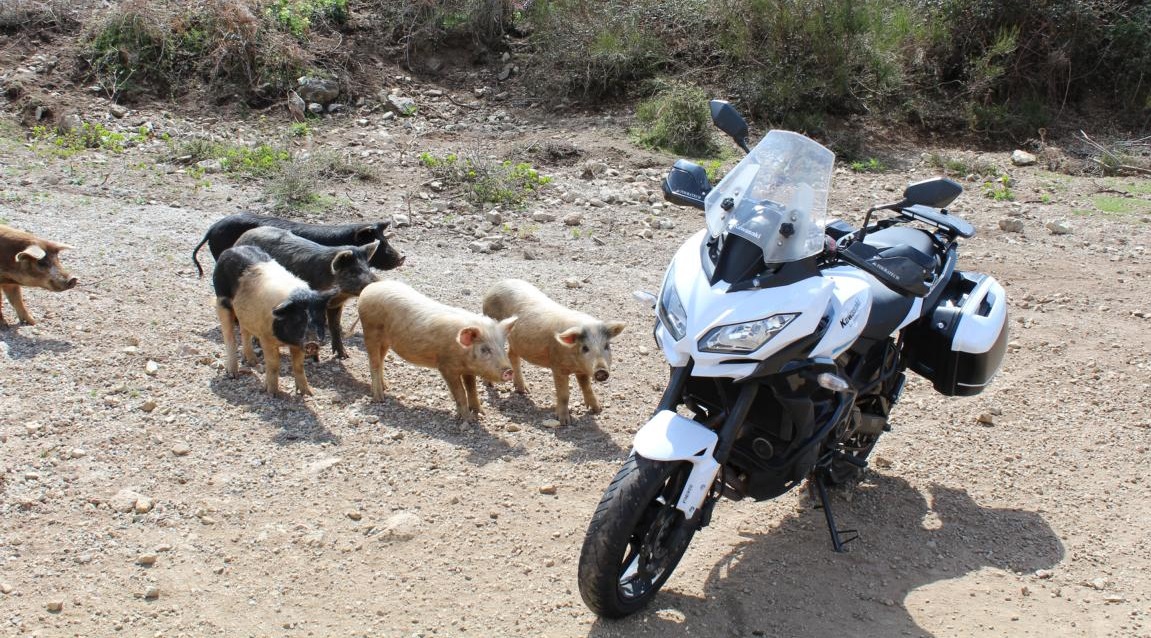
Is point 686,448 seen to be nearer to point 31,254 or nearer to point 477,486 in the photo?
point 477,486

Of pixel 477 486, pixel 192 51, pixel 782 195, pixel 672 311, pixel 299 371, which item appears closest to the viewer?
pixel 672 311

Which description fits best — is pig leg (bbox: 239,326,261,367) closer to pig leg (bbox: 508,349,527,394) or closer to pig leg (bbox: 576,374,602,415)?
pig leg (bbox: 508,349,527,394)

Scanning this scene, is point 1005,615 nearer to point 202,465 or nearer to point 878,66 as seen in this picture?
point 202,465

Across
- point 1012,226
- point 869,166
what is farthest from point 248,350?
point 869,166

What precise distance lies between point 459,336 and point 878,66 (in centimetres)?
1041

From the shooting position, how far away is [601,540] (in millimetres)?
3836

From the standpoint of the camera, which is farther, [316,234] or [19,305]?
[316,234]

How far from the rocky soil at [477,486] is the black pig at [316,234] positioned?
1.20 ft

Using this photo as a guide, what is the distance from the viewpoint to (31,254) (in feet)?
23.7

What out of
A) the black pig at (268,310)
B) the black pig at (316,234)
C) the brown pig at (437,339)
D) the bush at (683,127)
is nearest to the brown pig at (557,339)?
the brown pig at (437,339)

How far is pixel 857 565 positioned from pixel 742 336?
157 cm

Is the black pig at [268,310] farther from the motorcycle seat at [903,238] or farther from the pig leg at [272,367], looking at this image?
the motorcycle seat at [903,238]

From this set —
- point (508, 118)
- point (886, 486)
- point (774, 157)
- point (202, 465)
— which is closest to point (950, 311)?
point (886, 486)

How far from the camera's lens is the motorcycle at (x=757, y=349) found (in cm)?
388
